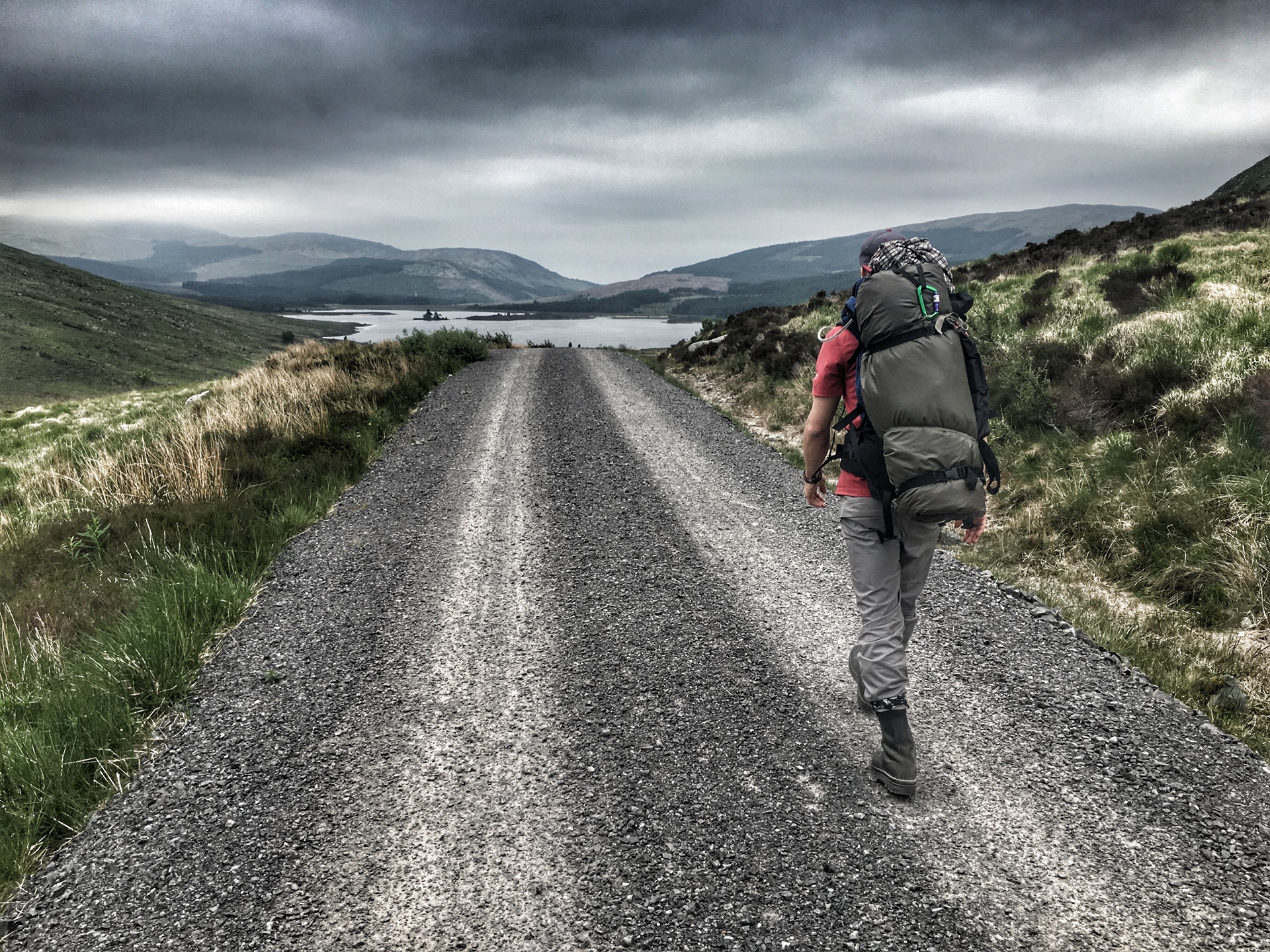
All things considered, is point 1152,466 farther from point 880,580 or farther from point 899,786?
point 899,786

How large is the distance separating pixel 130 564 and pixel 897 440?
7065 mm

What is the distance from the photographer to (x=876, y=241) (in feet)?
11.9

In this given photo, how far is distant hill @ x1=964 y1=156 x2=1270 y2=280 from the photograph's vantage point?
63.0ft

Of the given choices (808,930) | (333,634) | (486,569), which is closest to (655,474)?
(486,569)

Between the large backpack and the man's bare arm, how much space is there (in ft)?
0.90

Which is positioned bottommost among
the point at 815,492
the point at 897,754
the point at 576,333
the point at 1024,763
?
the point at 1024,763

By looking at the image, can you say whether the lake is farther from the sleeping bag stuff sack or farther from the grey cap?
the sleeping bag stuff sack

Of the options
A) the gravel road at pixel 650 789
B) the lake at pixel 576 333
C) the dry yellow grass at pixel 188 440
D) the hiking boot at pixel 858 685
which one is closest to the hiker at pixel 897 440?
the hiking boot at pixel 858 685

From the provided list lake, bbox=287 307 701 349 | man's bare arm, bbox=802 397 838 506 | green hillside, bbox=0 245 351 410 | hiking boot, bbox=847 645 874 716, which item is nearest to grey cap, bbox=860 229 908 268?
man's bare arm, bbox=802 397 838 506

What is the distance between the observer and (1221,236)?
1543cm

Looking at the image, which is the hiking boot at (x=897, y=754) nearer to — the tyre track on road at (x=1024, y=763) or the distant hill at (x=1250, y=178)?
the tyre track on road at (x=1024, y=763)

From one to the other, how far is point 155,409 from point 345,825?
25.4 m

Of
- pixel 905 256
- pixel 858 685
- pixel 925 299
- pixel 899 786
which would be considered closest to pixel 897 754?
pixel 899 786

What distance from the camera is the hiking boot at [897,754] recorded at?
323 centimetres
